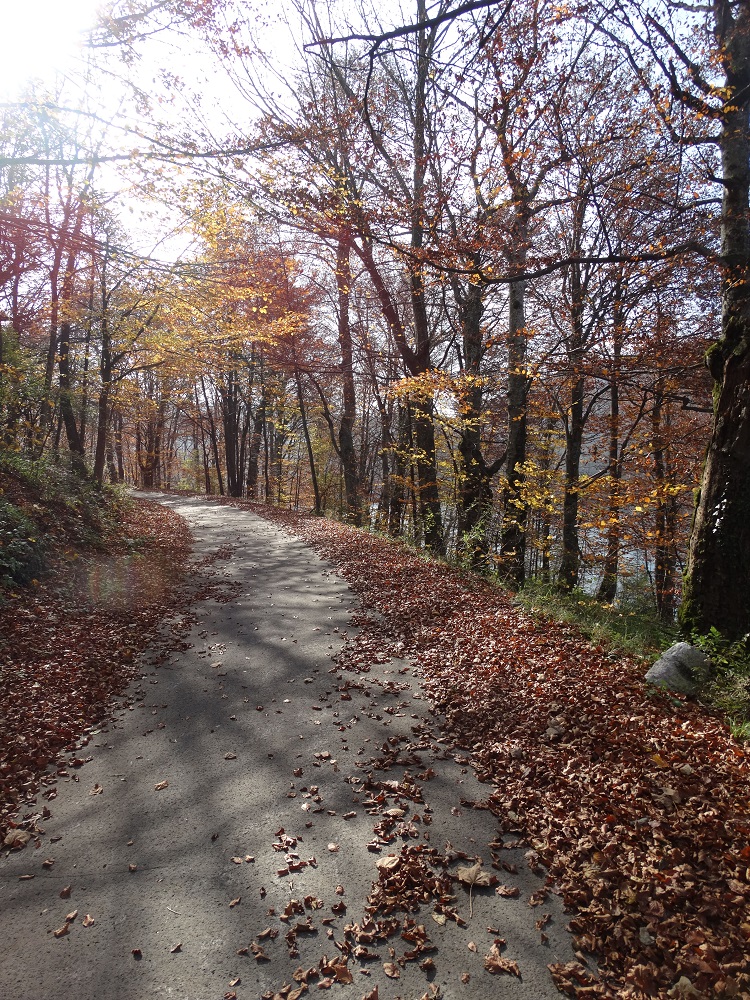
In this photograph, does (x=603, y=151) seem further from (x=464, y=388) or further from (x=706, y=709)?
(x=706, y=709)

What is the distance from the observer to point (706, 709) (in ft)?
15.2

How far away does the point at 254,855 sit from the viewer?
359 cm

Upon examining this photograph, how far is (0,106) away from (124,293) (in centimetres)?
826

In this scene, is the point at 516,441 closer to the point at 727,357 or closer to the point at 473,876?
the point at 727,357

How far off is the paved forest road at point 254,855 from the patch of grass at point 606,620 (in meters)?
2.36

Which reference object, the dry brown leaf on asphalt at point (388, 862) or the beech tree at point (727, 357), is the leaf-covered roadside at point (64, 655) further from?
the beech tree at point (727, 357)

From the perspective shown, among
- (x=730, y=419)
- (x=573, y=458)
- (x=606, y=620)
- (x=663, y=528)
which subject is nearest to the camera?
(x=730, y=419)

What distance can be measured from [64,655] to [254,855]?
14.4 feet

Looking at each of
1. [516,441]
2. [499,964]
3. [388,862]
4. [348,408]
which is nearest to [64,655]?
Answer: [388,862]

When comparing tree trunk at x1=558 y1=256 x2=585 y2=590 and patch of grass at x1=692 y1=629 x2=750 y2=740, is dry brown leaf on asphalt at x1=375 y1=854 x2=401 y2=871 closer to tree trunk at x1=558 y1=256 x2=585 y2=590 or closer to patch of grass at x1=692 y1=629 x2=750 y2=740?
patch of grass at x1=692 y1=629 x2=750 y2=740

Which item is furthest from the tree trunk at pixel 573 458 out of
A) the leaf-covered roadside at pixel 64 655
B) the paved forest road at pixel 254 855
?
the leaf-covered roadside at pixel 64 655

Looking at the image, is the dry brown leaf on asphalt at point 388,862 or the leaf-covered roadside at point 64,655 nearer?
the dry brown leaf on asphalt at point 388,862

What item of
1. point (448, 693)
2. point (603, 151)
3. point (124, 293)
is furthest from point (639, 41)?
point (124, 293)

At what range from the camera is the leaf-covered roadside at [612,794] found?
104 inches
